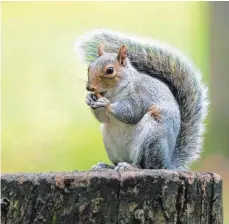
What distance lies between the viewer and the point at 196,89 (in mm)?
2623

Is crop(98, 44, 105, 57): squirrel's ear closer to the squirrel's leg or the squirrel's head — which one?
the squirrel's head

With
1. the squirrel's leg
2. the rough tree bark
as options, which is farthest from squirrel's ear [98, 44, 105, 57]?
the rough tree bark

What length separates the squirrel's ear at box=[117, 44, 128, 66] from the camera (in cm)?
244

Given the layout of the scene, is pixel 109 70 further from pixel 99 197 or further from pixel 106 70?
pixel 99 197

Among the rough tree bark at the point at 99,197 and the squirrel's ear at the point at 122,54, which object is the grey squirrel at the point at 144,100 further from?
the rough tree bark at the point at 99,197

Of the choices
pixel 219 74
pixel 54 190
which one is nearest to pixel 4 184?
pixel 54 190

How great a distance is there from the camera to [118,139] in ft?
7.91

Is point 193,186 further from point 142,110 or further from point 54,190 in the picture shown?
point 142,110

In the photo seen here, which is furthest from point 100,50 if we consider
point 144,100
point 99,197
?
point 99,197

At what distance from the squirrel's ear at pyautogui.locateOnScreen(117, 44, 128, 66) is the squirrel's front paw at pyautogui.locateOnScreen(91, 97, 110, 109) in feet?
0.45

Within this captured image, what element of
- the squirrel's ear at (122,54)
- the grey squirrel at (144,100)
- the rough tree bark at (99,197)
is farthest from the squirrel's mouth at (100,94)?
the rough tree bark at (99,197)

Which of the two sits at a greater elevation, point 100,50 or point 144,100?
point 100,50

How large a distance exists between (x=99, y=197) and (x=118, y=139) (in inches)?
20.4

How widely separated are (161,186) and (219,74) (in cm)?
160
